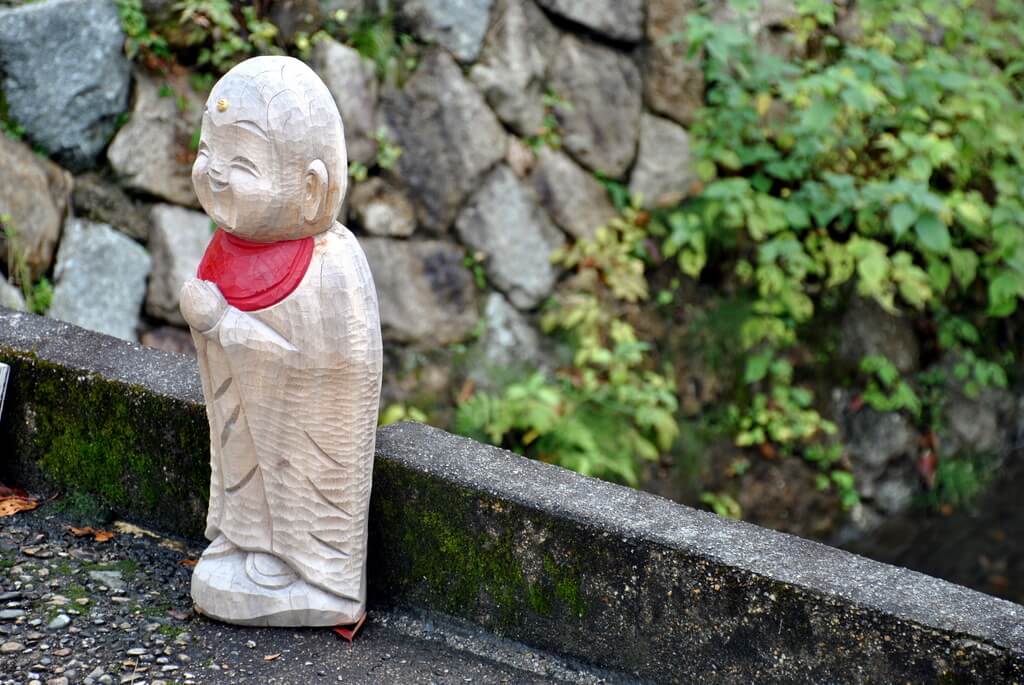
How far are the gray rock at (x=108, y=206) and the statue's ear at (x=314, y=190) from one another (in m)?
2.16

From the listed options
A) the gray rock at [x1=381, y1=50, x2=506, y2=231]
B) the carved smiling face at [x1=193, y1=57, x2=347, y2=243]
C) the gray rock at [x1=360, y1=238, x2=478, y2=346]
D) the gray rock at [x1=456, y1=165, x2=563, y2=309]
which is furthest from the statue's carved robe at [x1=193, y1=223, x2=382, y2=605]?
the gray rock at [x1=456, y1=165, x2=563, y2=309]

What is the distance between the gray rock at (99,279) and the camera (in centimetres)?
402

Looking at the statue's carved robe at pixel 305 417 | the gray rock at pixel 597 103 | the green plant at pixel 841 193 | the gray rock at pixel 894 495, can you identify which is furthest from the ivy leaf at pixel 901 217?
the statue's carved robe at pixel 305 417

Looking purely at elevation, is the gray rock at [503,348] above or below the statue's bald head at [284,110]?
below

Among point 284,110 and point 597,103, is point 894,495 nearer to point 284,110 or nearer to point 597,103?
point 597,103

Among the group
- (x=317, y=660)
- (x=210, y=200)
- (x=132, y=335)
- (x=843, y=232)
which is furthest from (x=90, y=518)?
(x=843, y=232)

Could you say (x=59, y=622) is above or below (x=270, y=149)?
below

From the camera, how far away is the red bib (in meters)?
2.27

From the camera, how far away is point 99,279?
4.06 meters

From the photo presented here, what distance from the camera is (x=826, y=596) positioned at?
221 centimetres

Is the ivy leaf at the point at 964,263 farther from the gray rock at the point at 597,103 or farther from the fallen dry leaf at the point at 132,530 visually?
the fallen dry leaf at the point at 132,530

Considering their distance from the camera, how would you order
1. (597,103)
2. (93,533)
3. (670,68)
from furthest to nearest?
(670,68)
(597,103)
(93,533)

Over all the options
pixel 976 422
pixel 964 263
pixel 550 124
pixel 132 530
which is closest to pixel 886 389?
pixel 976 422

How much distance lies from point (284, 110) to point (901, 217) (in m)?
3.13
